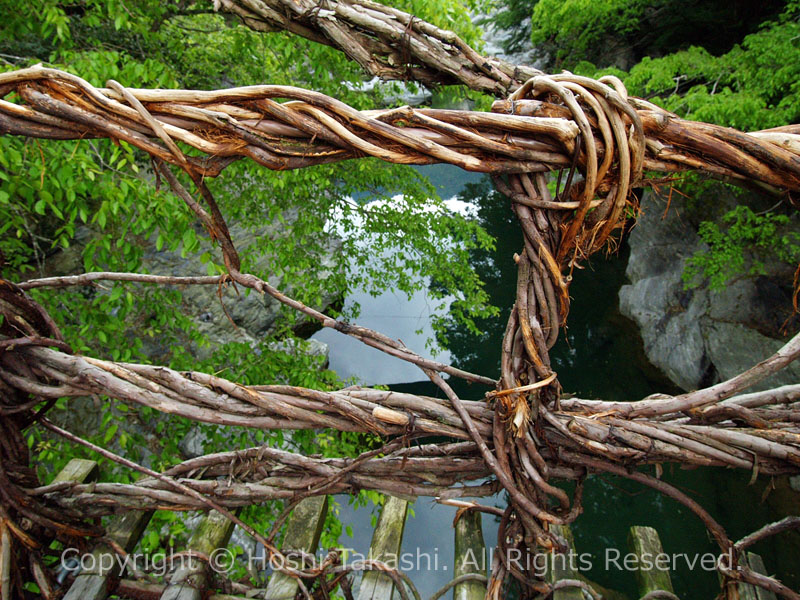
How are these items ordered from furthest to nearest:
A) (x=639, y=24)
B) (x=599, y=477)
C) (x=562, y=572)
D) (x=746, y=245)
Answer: (x=639, y=24) → (x=746, y=245) → (x=599, y=477) → (x=562, y=572)

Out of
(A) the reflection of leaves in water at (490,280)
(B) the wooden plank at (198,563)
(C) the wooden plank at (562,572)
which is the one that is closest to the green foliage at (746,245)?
(A) the reflection of leaves in water at (490,280)

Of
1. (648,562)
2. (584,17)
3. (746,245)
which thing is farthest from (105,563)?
(584,17)

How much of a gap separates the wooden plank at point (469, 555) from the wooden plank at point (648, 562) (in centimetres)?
31

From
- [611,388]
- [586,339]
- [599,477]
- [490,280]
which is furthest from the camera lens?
[490,280]

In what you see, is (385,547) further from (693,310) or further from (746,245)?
(693,310)

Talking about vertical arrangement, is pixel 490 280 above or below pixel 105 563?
above

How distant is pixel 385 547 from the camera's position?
3.79 ft

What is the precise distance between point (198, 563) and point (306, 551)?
223mm

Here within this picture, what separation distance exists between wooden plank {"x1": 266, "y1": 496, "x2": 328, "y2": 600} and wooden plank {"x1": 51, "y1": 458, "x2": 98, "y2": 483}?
0.55 meters

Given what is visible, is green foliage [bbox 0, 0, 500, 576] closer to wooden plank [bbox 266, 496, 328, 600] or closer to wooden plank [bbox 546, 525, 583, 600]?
wooden plank [bbox 266, 496, 328, 600]

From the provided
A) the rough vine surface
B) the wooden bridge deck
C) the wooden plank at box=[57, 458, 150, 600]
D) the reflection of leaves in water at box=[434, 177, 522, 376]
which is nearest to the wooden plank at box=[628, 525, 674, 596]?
the wooden bridge deck

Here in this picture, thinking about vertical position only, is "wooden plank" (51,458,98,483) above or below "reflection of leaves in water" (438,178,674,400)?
below

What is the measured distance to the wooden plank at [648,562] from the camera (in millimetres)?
1086

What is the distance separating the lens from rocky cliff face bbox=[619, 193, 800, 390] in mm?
5344
